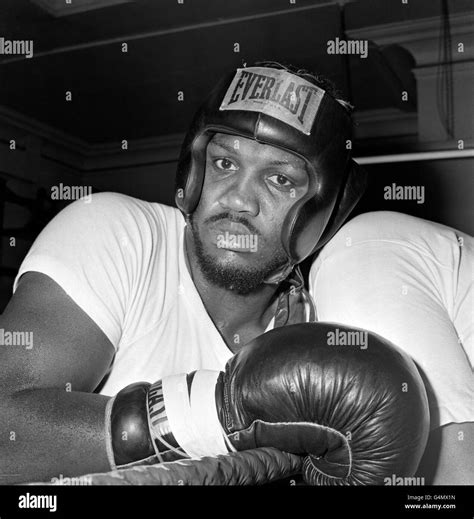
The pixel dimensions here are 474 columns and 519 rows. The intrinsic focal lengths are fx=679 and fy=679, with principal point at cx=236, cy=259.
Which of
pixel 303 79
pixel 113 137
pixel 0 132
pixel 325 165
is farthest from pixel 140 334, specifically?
pixel 113 137

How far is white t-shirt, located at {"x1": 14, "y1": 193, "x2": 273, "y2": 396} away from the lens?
3.88ft

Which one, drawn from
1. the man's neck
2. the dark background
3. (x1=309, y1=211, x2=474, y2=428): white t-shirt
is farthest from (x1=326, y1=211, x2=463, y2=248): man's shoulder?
the dark background

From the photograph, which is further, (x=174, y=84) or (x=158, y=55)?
(x=174, y=84)

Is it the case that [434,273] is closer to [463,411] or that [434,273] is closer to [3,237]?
[463,411]

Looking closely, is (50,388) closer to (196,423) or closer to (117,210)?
(196,423)

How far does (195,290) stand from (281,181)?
11.5 inches

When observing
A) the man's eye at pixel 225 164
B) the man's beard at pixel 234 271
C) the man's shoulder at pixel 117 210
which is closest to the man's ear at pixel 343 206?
the man's beard at pixel 234 271

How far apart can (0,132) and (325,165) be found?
492 centimetres

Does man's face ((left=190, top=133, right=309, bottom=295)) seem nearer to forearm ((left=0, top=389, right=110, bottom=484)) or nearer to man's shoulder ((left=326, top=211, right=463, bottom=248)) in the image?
man's shoulder ((left=326, top=211, right=463, bottom=248))

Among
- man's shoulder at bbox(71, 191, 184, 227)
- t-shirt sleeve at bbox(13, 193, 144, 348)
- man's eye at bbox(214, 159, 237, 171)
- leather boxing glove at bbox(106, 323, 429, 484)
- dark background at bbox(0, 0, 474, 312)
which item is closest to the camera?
leather boxing glove at bbox(106, 323, 429, 484)

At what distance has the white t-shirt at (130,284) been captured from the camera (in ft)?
3.88

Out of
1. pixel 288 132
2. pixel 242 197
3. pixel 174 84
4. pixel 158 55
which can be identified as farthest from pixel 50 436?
pixel 174 84

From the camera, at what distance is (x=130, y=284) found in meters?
1.28

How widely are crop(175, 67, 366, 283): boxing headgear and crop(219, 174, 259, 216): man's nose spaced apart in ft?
0.26
